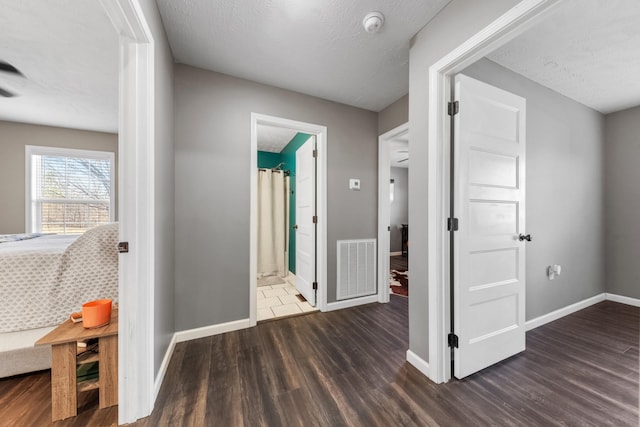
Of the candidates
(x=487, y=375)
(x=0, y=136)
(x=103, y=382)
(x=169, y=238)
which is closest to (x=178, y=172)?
(x=169, y=238)

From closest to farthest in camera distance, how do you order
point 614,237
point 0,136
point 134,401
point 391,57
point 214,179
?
1. point 134,401
2. point 391,57
3. point 214,179
4. point 614,237
5. point 0,136

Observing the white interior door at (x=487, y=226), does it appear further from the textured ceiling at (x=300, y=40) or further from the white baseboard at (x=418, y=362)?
the textured ceiling at (x=300, y=40)

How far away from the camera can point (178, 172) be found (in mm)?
1948

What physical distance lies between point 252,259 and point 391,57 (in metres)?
2.19

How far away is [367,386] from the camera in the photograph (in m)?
1.43

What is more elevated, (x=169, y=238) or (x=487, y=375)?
(x=169, y=238)

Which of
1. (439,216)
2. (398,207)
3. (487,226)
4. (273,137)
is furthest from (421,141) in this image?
(398,207)

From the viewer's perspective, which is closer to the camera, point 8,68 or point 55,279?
point 55,279

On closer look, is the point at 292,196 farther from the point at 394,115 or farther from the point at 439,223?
the point at 439,223

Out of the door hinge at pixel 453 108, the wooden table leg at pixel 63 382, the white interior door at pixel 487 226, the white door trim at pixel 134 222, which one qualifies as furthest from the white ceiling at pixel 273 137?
the wooden table leg at pixel 63 382

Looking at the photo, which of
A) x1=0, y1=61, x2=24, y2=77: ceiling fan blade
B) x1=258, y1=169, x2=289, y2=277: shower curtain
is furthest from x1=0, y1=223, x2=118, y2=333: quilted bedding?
x1=258, y1=169, x2=289, y2=277: shower curtain

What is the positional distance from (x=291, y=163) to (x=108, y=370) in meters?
3.35

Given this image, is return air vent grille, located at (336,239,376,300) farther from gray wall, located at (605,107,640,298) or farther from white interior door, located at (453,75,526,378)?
gray wall, located at (605,107,640,298)

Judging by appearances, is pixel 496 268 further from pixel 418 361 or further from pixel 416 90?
pixel 416 90
